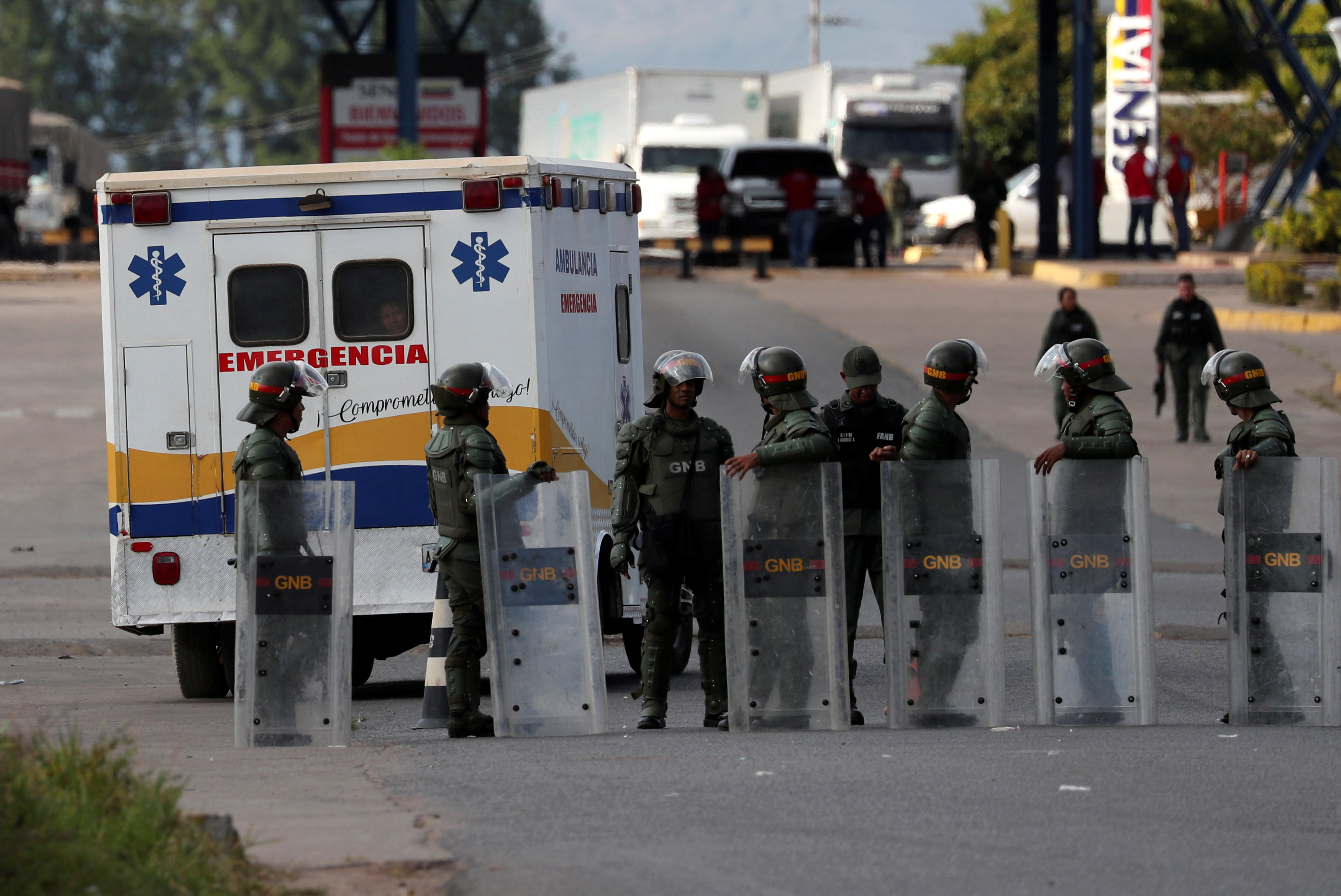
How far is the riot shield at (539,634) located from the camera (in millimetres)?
8414

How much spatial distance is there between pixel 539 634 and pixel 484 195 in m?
2.63

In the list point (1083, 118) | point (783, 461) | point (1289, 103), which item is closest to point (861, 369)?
point (783, 461)

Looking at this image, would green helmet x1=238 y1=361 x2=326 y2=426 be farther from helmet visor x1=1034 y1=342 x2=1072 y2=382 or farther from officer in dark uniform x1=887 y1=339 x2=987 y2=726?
helmet visor x1=1034 y1=342 x2=1072 y2=382

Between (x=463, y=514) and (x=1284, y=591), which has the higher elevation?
A: (x=463, y=514)

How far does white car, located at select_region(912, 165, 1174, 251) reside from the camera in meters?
41.9

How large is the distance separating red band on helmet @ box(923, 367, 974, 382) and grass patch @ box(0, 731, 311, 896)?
4255 mm

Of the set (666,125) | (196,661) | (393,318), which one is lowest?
(196,661)

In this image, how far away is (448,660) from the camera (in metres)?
8.73

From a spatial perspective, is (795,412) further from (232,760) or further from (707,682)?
(232,760)

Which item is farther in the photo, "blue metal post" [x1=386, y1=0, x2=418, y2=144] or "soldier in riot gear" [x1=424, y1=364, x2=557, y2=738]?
"blue metal post" [x1=386, y1=0, x2=418, y2=144]

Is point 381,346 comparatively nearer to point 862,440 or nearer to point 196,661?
point 196,661

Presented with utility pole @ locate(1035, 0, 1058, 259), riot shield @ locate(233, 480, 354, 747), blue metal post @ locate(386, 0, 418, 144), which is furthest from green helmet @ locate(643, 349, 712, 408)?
utility pole @ locate(1035, 0, 1058, 259)

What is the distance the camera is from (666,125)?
39.7m

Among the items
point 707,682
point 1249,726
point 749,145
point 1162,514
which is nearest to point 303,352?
point 707,682
